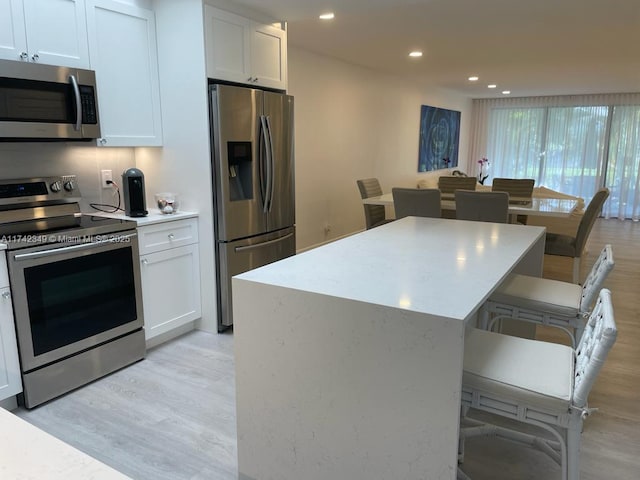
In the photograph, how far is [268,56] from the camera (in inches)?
140

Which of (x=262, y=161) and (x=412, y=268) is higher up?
(x=262, y=161)

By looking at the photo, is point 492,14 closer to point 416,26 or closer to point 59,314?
point 416,26

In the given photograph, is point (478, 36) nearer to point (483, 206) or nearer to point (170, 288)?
point (483, 206)

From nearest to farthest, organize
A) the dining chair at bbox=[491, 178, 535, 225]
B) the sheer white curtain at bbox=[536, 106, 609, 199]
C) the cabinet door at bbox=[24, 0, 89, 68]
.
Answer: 1. the cabinet door at bbox=[24, 0, 89, 68]
2. the dining chair at bbox=[491, 178, 535, 225]
3. the sheer white curtain at bbox=[536, 106, 609, 199]

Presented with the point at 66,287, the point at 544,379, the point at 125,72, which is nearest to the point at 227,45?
the point at 125,72

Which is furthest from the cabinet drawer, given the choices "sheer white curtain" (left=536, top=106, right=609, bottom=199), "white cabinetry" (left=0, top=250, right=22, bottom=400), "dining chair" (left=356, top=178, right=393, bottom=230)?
"sheer white curtain" (left=536, top=106, right=609, bottom=199)

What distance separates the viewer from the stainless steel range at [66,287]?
7.63ft

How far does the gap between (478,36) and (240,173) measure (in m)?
2.74

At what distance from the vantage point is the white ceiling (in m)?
3.39

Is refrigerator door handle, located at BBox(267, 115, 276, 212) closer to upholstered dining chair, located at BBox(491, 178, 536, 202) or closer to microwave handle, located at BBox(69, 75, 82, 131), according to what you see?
microwave handle, located at BBox(69, 75, 82, 131)

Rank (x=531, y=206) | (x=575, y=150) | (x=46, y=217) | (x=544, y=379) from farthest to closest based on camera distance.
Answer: (x=575, y=150), (x=531, y=206), (x=46, y=217), (x=544, y=379)

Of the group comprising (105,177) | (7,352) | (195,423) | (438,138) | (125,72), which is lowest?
(195,423)

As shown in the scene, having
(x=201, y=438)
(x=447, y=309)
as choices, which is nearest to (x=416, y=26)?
(x=447, y=309)

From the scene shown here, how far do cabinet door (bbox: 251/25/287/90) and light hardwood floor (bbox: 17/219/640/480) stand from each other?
201cm
